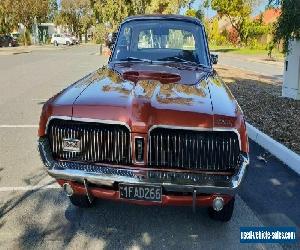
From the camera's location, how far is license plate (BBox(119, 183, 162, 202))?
3.60 metres

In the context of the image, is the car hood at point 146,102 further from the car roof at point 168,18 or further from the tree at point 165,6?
the tree at point 165,6

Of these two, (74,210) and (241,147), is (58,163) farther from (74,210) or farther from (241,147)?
(241,147)

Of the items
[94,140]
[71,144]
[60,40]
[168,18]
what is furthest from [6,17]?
[94,140]

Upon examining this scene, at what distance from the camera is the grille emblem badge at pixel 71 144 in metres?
3.83

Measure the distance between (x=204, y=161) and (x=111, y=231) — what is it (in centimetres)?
119

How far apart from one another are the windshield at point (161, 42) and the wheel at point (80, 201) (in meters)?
1.97

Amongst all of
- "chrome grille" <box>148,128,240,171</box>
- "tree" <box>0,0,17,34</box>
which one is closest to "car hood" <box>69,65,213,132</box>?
"chrome grille" <box>148,128,240,171</box>

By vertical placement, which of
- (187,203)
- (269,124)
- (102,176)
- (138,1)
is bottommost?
(269,124)

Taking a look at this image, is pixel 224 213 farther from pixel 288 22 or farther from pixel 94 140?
pixel 288 22

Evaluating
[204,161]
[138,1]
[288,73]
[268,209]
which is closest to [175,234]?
[204,161]

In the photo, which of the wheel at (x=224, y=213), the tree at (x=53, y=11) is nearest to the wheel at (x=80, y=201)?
the wheel at (x=224, y=213)

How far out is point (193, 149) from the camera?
3684mm

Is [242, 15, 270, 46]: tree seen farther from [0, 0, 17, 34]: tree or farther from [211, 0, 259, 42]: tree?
[0, 0, 17, 34]: tree

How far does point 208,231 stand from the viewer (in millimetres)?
4258
